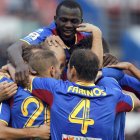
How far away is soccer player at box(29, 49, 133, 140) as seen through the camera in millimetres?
7180

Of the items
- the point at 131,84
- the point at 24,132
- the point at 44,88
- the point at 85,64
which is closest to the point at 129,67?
the point at 131,84

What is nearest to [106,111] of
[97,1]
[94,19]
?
[94,19]

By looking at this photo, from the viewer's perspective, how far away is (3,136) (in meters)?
7.25

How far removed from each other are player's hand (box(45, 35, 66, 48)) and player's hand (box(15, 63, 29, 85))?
0.50m

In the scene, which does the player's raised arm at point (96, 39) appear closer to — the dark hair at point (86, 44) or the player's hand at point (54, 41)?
the dark hair at point (86, 44)

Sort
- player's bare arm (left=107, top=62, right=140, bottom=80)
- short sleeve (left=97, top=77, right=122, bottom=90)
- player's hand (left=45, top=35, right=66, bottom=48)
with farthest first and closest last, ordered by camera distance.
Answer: player's hand (left=45, top=35, right=66, bottom=48), player's bare arm (left=107, top=62, right=140, bottom=80), short sleeve (left=97, top=77, right=122, bottom=90)

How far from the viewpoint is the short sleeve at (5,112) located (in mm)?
7348

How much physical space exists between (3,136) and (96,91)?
0.92 metres

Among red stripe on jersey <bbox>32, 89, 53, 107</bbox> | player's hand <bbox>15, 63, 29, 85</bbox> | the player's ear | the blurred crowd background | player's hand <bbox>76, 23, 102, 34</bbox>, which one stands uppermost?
player's hand <bbox>76, 23, 102, 34</bbox>

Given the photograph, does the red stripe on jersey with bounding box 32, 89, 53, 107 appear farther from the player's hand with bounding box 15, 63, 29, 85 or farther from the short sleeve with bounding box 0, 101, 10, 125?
the short sleeve with bounding box 0, 101, 10, 125

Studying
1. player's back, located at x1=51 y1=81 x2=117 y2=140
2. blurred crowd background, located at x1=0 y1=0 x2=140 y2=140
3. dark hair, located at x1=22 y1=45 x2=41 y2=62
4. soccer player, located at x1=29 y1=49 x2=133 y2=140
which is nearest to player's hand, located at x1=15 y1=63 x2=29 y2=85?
soccer player, located at x1=29 y1=49 x2=133 y2=140

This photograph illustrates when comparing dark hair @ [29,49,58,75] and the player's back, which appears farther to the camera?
dark hair @ [29,49,58,75]

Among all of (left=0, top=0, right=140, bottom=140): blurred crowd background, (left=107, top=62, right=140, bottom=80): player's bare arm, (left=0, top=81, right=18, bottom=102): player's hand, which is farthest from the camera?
(left=0, top=0, right=140, bottom=140): blurred crowd background

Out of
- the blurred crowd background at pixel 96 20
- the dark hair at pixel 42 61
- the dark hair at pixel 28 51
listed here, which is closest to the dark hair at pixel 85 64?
the dark hair at pixel 42 61
